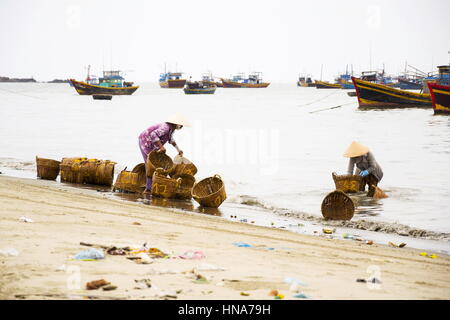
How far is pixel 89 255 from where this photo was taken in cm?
467

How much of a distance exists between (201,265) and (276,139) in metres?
20.5

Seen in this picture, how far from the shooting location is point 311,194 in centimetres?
1134

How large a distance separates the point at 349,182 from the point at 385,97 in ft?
116

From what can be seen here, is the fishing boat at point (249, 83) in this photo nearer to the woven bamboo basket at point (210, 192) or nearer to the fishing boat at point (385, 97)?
the fishing boat at point (385, 97)

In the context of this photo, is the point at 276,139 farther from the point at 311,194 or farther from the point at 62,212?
the point at 62,212

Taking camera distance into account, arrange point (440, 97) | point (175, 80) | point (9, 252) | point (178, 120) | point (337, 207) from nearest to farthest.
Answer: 1. point (9, 252)
2. point (337, 207)
3. point (178, 120)
4. point (440, 97)
5. point (175, 80)

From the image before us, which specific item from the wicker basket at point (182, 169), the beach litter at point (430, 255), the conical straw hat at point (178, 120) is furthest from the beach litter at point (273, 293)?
the wicker basket at point (182, 169)

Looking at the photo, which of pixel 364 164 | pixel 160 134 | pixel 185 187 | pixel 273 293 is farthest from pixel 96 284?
pixel 364 164

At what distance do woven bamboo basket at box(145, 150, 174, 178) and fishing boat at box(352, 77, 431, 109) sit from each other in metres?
34.9

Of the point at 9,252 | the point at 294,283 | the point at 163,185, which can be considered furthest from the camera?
the point at 163,185

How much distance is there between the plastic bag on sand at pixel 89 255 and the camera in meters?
4.64

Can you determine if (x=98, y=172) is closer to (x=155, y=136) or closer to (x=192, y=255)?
(x=155, y=136)

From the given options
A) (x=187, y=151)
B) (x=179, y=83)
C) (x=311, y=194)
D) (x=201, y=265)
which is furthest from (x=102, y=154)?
(x=179, y=83)

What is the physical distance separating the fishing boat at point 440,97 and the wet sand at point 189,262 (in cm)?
2974
